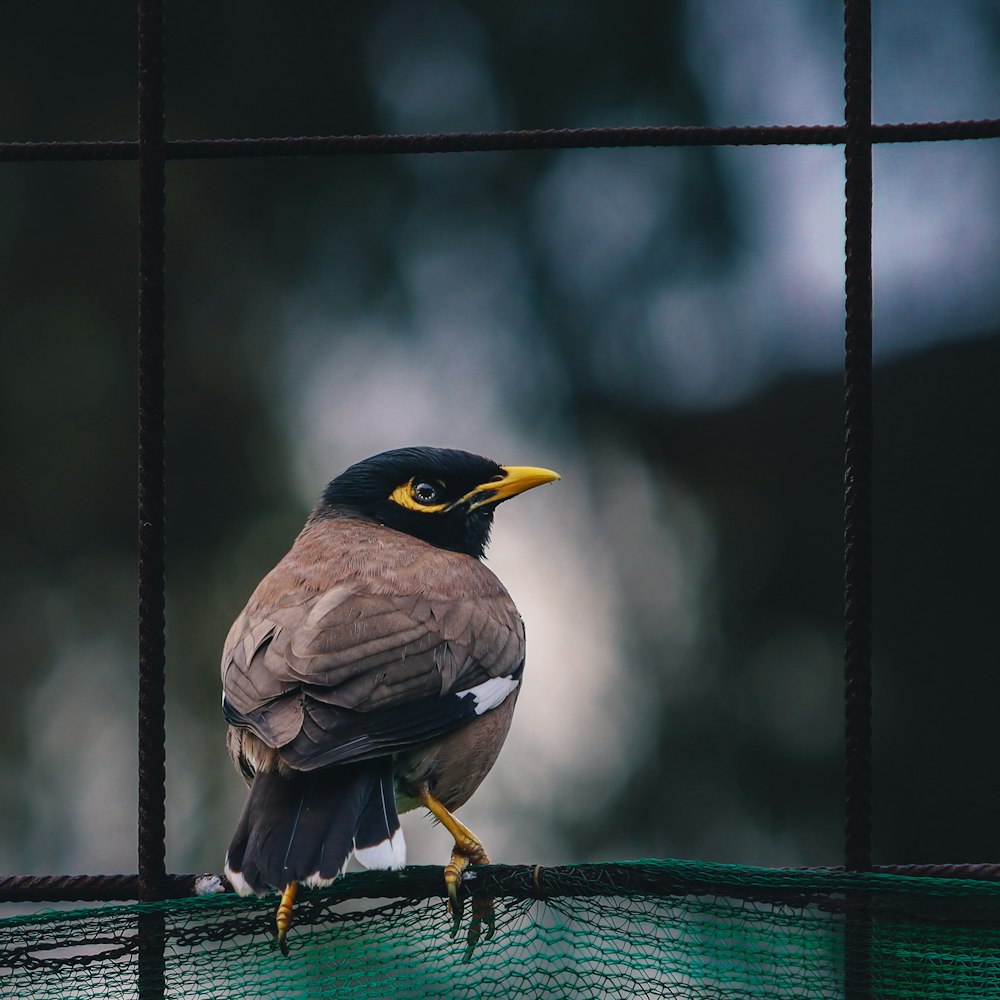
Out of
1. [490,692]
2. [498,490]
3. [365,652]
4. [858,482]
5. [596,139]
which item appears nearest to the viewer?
[858,482]

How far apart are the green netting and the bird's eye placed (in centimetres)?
165

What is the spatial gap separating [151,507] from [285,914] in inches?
29.0

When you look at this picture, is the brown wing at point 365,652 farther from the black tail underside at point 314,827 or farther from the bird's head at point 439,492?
the bird's head at point 439,492

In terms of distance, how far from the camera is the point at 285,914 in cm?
246

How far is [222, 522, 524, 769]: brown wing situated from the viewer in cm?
277

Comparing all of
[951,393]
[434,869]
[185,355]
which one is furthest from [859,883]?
[185,355]

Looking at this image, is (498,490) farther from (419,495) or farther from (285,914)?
(285,914)

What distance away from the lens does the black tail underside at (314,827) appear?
249 cm

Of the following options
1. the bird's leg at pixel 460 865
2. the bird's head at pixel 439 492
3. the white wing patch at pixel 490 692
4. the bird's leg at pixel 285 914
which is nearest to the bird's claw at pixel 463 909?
the bird's leg at pixel 460 865

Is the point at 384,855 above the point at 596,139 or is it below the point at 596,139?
below

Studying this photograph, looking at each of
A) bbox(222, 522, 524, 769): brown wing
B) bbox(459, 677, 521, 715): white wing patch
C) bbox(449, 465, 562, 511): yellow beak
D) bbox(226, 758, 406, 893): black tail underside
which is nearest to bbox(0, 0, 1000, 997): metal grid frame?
bbox(226, 758, 406, 893): black tail underside

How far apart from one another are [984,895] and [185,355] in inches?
279

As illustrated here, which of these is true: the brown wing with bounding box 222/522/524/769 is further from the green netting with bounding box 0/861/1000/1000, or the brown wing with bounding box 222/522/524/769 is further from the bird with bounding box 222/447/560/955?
the green netting with bounding box 0/861/1000/1000

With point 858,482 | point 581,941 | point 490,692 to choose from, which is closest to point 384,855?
point 581,941
